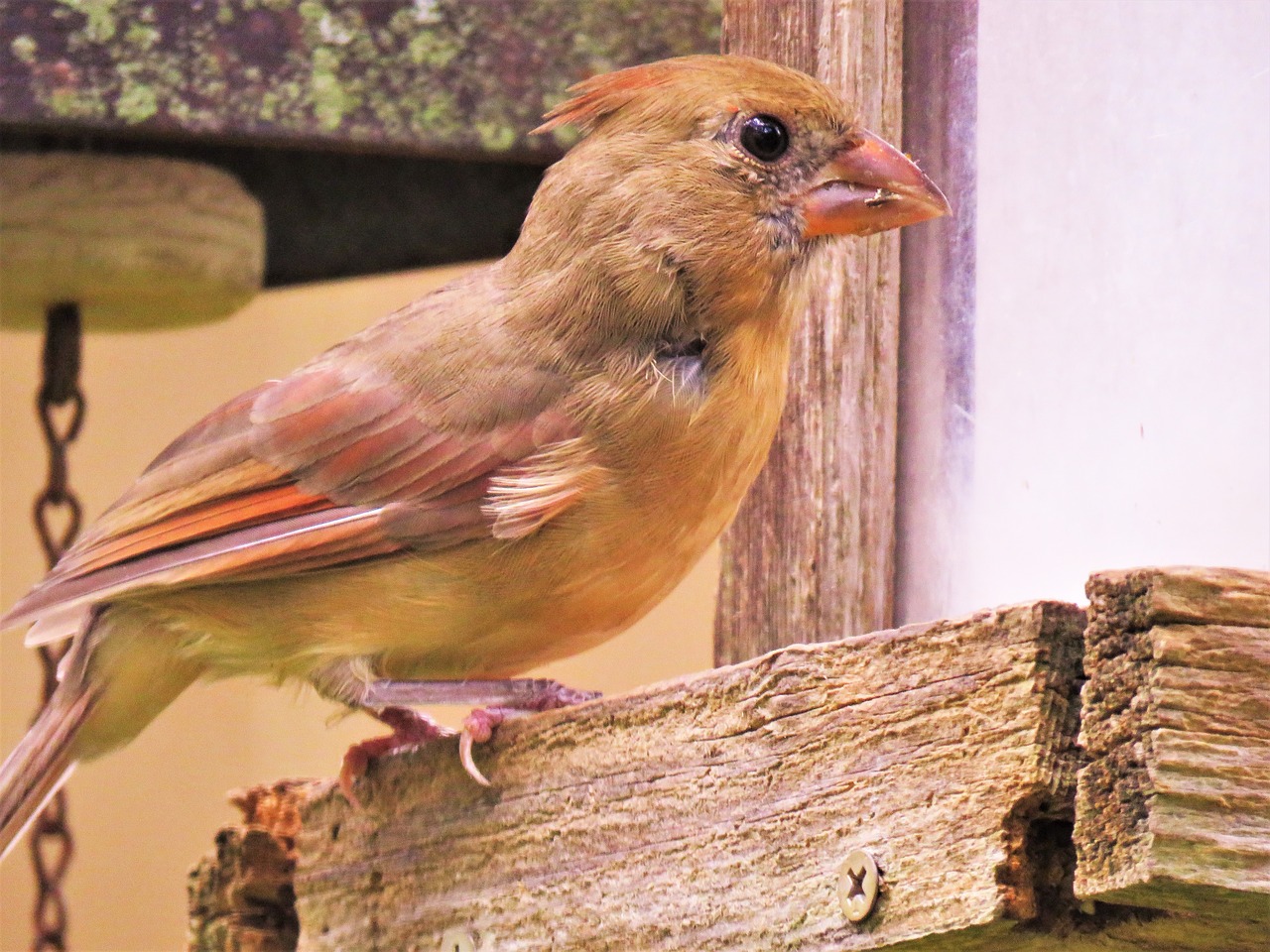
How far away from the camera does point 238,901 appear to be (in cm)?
271

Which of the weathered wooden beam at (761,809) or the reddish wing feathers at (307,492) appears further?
the reddish wing feathers at (307,492)

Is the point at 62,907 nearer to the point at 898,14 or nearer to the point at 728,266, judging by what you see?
the point at 728,266

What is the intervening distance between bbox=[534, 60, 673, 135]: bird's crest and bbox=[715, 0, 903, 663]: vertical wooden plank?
0.18 metres

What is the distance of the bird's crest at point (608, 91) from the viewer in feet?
8.75

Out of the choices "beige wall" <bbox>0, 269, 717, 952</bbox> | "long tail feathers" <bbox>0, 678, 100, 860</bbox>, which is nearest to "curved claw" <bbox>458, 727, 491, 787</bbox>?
"long tail feathers" <bbox>0, 678, 100, 860</bbox>

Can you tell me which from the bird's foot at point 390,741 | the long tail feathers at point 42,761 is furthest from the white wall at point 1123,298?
the long tail feathers at point 42,761

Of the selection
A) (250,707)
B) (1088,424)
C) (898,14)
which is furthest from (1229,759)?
(250,707)

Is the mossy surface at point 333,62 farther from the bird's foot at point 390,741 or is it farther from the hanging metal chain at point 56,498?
the bird's foot at point 390,741

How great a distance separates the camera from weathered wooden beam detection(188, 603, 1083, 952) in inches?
63.1

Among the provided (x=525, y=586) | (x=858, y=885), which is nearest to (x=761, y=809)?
(x=858, y=885)

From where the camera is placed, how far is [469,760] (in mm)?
2217

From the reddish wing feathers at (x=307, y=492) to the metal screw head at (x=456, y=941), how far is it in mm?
506

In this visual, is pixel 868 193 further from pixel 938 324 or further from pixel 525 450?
pixel 525 450

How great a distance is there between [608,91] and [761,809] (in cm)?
123
